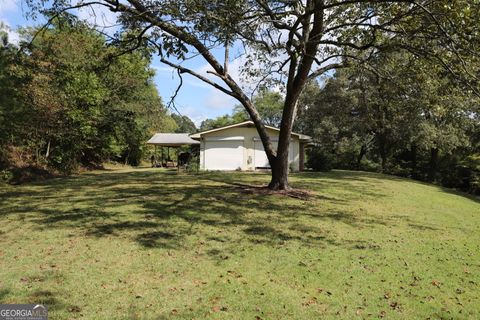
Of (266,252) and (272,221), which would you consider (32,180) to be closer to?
(272,221)

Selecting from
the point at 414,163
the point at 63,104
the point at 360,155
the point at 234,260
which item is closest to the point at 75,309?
the point at 234,260

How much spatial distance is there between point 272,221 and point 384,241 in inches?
104

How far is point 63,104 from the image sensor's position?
71.6 ft

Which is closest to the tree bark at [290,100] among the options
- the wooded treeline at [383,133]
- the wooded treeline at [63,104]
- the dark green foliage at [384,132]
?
the wooded treeline at [383,133]

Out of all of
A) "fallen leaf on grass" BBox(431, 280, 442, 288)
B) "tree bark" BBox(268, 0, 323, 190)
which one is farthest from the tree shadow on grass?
"fallen leaf on grass" BBox(431, 280, 442, 288)

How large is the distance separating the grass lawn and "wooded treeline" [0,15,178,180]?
8217 millimetres

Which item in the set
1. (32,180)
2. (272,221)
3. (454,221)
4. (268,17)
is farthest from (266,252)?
(32,180)

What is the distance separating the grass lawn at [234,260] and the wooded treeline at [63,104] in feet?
27.0

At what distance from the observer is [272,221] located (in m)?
8.99

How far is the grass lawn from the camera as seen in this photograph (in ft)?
15.0

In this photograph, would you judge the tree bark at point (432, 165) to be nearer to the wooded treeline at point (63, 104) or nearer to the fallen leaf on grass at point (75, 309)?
the wooded treeline at point (63, 104)

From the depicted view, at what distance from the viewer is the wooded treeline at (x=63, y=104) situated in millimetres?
17328

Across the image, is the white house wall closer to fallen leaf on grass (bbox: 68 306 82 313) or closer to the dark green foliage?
the dark green foliage

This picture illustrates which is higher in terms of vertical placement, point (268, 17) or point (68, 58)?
point (68, 58)
